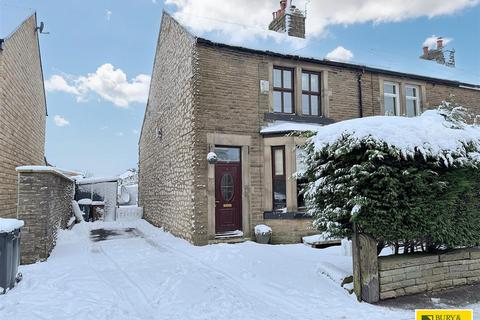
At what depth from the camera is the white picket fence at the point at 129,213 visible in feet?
60.7

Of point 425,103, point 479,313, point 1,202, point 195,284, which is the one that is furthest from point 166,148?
point 479,313

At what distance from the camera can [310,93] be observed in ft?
39.2

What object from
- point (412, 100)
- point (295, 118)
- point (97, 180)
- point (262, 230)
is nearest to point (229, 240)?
point (262, 230)

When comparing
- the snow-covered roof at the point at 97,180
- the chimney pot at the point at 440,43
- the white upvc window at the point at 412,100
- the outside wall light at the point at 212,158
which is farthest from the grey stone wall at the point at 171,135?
the chimney pot at the point at 440,43

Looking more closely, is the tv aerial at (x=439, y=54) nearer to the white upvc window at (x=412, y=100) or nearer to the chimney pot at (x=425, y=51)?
the chimney pot at (x=425, y=51)

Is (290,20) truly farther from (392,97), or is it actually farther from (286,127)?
(286,127)

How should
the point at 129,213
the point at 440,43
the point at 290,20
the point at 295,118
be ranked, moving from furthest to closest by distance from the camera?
the point at 129,213 → the point at 440,43 → the point at 290,20 → the point at 295,118

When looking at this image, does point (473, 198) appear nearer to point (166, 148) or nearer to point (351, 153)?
→ point (351, 153)

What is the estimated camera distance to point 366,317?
4824mm

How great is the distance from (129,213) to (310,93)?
38.7 feet

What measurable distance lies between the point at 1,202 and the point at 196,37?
257 inches

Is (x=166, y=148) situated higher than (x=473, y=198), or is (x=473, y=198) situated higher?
(x=166, y=148)

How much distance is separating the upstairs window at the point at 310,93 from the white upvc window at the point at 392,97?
2.89 m

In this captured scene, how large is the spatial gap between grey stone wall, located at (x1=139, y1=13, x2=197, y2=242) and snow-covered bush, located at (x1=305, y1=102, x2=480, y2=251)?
199 inches
